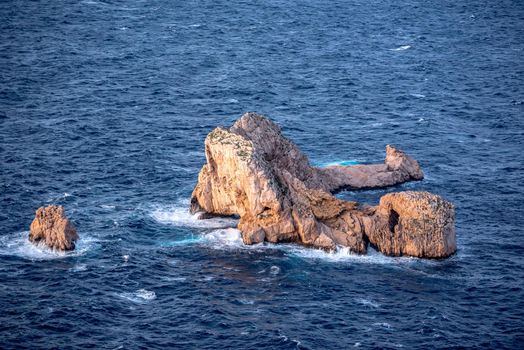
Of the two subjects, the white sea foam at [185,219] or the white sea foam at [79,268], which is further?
the white sea foam at [185,219]

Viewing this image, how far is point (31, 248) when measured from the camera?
128500 millimetres

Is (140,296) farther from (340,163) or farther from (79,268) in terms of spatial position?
(340,163)

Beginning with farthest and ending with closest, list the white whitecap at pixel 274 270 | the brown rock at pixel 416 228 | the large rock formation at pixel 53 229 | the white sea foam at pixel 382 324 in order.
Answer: the large rock formation at pixel 53 229 < the brown rock at pixel 416 228 < the white whitecap at pixel 274 270 < the white sea foam at pixel 382 324

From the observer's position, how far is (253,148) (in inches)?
5182

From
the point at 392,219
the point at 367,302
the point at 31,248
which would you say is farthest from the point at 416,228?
the point at 31,248

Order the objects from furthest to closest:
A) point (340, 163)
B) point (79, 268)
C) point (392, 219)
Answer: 1. point (340, 163)
2. point (392, 219)
3. point (79, 268)

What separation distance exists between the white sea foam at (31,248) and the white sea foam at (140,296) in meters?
12.9

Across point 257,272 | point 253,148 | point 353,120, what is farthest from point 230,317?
point 353,120

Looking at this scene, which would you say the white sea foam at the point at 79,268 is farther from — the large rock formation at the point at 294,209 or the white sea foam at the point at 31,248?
the large rock formation at the point at 294,209

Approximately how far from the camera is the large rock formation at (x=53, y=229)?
127438 millimetres

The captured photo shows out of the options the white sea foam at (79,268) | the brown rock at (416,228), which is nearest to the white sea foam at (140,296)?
the white sea foam at (79,268)

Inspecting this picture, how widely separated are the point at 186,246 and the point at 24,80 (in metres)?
80.8

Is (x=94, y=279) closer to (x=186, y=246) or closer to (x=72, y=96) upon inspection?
(x=186, y=246)

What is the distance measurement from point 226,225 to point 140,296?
22802mm
